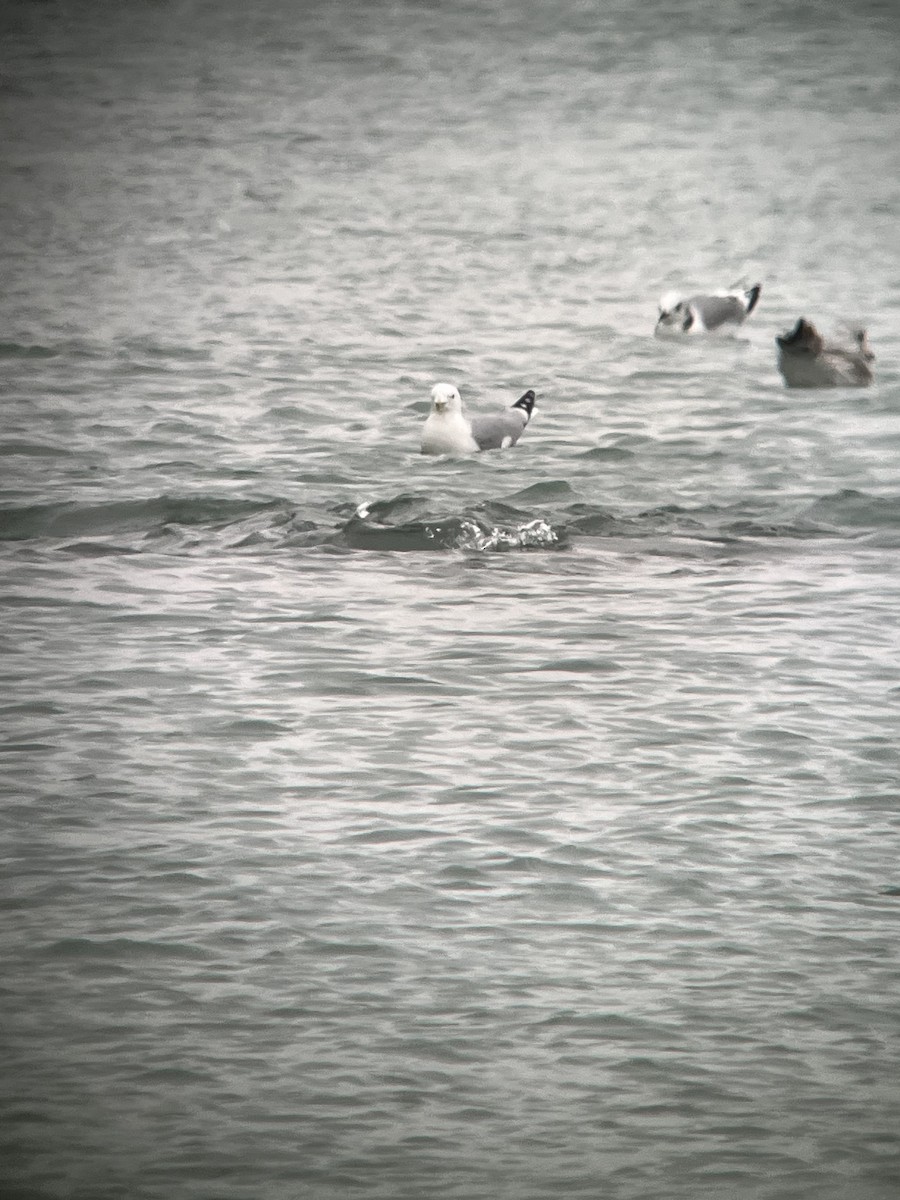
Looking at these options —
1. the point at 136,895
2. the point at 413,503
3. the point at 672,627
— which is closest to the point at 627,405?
the point at 413,503

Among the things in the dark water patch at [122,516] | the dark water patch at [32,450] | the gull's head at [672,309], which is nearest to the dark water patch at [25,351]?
the dark water patch at [32,450]

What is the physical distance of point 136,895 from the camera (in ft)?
18.5

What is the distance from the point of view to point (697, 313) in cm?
1334

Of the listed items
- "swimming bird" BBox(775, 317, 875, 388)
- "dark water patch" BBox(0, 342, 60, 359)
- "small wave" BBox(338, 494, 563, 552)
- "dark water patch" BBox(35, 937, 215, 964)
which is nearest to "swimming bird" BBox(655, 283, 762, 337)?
"swimming bird" BBox(775, 317, 875, 388)

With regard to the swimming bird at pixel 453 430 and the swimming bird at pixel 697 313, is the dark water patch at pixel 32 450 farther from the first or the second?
the swimming bird at pixel 697 313

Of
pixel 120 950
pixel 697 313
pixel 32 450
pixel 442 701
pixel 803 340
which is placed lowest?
pixel 120 950

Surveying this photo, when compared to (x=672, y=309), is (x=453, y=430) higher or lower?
lower

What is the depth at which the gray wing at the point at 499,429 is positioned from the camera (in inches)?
431

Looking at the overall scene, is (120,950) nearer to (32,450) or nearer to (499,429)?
(32,450)

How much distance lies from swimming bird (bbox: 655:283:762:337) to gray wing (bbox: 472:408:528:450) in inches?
93.8

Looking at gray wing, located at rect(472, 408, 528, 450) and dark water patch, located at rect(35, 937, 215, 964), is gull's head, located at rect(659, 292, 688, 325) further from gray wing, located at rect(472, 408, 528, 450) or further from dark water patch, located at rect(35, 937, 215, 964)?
dark water patch, located at rect(35, 937, 215, 964)

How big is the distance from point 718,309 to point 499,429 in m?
3.00

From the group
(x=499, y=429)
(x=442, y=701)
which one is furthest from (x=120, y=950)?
(x=499, y=429)

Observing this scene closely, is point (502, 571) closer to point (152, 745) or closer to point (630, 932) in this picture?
point (152, 745)
